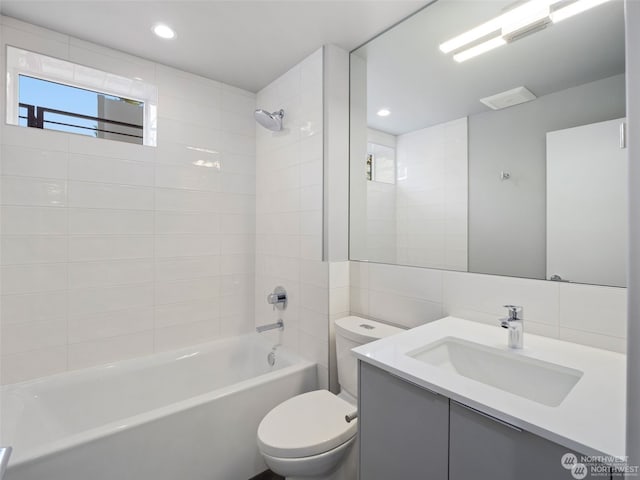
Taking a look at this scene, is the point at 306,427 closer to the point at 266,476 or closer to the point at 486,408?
the point at 266,476

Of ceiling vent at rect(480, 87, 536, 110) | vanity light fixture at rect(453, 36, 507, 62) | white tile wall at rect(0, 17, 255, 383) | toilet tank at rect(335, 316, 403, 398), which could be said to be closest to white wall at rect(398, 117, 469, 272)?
ceiling vent at rect(480, 87, 536, 110)

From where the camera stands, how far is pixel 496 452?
2.55 feet

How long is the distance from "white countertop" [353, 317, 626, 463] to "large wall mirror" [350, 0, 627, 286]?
29cm

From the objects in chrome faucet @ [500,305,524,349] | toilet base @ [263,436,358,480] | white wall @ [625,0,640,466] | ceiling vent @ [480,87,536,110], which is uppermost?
ceiling vent @ [480,87,536,110]

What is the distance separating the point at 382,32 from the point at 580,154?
4.22 feet

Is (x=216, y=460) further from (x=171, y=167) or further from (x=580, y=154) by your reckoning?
(x=580, y=154)

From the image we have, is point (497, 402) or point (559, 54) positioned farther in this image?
point (559, 54)

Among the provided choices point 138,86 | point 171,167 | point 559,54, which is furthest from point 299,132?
point 559,54

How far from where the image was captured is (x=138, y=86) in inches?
84.7

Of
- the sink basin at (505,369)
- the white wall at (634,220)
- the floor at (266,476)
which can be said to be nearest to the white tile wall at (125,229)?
the floor at (266,476)

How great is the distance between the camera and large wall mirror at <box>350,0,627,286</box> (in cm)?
121

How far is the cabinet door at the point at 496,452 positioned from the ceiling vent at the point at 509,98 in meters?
1.39

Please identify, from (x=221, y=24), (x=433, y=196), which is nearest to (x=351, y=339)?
(x=433, y=196)

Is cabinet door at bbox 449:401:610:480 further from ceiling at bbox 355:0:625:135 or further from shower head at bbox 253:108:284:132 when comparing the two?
shower head at bbox 253:108:284:132
